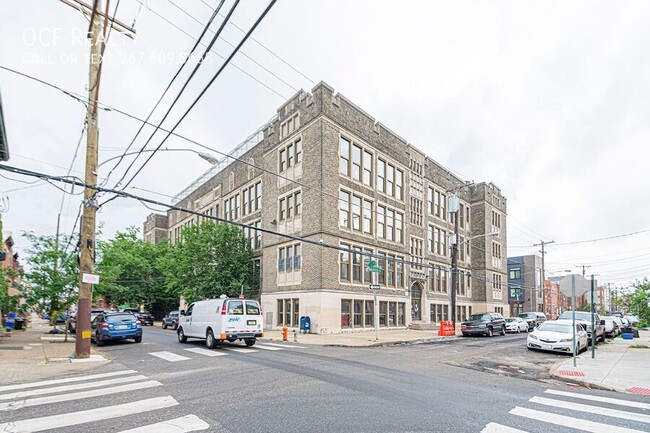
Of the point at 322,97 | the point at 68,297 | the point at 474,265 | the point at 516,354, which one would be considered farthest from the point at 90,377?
the point at 474,265

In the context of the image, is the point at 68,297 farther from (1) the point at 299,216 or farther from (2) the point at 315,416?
(2) the point at 315,416

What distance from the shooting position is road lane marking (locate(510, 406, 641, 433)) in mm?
6266

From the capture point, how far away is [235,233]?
3472 cm

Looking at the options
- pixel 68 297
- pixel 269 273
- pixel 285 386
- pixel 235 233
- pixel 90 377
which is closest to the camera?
pixel 285 386

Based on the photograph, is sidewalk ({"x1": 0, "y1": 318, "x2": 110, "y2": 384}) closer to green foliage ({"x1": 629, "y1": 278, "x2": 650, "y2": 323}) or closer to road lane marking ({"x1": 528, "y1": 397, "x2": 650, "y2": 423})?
road lane marking ({"x1": 528, "y1": 397, "x2": 650, "y2": 423})

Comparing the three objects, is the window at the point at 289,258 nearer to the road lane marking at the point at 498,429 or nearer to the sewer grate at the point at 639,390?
the sewer grate at the point at 639,390

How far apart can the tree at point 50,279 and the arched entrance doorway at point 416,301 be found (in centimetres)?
2510

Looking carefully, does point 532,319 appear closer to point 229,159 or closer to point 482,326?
point 482,326

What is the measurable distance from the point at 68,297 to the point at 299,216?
46.9 ft

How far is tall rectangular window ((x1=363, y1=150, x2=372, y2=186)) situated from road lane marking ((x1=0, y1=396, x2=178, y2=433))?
25.2 meters

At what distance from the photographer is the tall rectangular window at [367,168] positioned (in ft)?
103

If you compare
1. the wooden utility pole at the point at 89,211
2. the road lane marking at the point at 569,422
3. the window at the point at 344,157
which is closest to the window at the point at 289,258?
the window at the point at 344,157

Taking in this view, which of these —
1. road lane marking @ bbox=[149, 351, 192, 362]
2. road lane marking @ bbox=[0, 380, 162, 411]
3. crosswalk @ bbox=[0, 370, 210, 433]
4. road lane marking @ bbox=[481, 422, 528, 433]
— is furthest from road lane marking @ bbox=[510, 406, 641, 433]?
road lane marking @ bbox=[149, 351, 192, 362]

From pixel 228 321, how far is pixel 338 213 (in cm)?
1326
